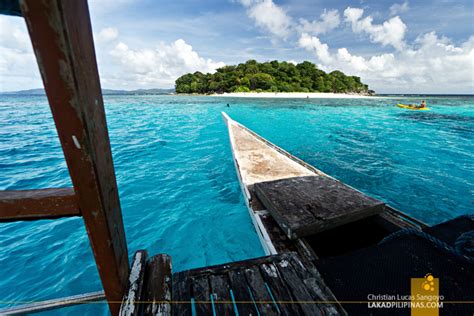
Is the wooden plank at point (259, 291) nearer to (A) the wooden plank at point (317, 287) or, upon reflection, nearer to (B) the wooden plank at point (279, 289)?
(B) the wooden plank at point (279, 289)

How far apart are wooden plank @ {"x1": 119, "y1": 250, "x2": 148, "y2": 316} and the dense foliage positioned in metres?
77.5

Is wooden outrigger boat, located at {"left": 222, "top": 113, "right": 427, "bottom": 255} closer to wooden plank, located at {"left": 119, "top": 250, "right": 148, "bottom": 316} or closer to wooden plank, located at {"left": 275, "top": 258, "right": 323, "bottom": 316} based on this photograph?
wooden plank, located at {"left": 275, "top": 258, "right": 323, "bottom": 316}

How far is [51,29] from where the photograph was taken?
818mm

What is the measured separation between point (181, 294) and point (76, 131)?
1.48 metres

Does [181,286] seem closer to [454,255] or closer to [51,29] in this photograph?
[51,29]

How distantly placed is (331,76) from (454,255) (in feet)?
335

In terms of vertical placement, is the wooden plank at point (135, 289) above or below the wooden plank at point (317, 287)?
Answer: above

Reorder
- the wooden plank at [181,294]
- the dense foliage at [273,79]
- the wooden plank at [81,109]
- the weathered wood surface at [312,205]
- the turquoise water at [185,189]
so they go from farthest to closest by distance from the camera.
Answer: the dense foliage at [273,79]
the turquoise water at [185,189]
the weathered wood surface at [312,205]
the wooden plank at [181,294]
the wooden plank at [81,109]

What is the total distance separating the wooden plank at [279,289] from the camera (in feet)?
5.05

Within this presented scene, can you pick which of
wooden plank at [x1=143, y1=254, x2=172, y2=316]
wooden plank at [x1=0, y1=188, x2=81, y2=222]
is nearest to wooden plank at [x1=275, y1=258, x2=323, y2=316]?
wooden plank at [x1=143, y1=254, x2=172, y2=316]

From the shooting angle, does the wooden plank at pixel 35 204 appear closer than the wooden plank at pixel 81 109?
No

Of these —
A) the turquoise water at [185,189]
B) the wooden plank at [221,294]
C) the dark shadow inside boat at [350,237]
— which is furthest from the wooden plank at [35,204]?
the turquoise water at [185,189]

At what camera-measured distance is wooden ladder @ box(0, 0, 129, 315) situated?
832mm

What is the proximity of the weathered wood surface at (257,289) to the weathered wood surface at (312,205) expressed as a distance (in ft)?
2.37
